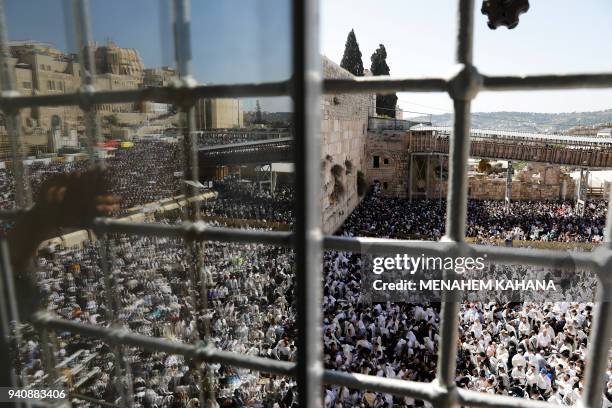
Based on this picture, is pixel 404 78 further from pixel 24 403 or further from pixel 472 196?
pixel 472 196

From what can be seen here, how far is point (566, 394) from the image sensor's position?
4.60 m

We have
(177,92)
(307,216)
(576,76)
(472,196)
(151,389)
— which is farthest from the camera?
(472,196)

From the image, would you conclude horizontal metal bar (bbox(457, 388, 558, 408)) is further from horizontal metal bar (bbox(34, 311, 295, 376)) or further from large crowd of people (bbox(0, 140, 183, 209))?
large crowd of people (bbox(0, 140, 183, 209))

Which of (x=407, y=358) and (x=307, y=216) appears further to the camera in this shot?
(x=407, y=358)

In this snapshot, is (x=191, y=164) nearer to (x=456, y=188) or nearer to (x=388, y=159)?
(x=456, y=188)

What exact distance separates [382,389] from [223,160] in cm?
85

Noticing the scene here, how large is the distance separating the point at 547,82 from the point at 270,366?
3.36ft

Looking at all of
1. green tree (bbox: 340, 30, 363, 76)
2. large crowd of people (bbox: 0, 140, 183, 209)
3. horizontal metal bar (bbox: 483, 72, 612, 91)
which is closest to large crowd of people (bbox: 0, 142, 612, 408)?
large crowd of people (bbox: 0, 140, 183, 209)

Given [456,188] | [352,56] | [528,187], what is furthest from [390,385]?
[352,56]

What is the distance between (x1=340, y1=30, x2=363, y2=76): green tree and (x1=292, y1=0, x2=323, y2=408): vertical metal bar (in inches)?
1020

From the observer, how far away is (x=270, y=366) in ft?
4.03

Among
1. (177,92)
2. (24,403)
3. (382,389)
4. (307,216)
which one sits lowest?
(24,403)

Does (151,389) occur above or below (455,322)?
below

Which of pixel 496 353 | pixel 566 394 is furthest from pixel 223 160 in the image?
pixel 496 353
